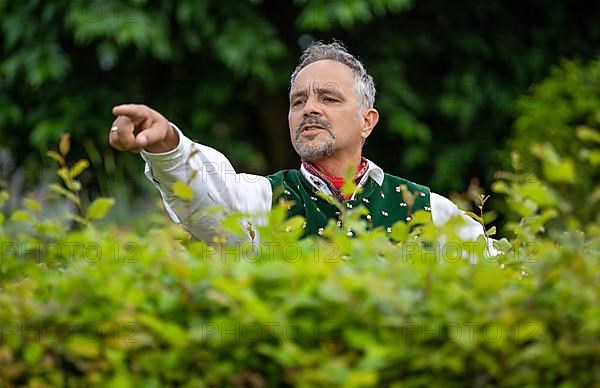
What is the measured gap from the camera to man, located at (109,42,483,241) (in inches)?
126

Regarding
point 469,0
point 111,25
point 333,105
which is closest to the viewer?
point 333,105

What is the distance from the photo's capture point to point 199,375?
1730mm

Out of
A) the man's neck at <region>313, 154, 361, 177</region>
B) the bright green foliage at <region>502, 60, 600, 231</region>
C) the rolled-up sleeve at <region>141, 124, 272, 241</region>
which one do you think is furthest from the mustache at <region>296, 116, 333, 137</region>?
the bright green foliage at <region>502, 60, 600, 231</region>

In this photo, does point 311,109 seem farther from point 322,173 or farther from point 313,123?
point 322,173

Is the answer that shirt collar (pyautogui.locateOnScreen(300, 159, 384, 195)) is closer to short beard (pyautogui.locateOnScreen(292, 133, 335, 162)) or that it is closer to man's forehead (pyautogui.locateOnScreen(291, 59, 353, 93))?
short beard (pyautogui.locateOnScreen(292, 133, 335, 162))

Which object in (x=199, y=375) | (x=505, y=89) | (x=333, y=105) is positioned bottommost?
(x=199, y=375)

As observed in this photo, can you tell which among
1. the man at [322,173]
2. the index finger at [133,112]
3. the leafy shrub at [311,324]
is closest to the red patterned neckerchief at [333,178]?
the man at [322,173]

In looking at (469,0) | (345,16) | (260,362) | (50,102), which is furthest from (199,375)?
(469,0)

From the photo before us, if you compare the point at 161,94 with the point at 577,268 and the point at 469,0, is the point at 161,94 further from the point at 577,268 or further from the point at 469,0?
the point at 577,268

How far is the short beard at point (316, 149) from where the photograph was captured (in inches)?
140

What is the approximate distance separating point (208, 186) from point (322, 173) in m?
0.58

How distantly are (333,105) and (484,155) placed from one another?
4319 millimetres

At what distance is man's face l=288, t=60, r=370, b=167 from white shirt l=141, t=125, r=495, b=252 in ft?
0.40

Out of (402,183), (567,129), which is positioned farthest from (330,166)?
(567,129)
